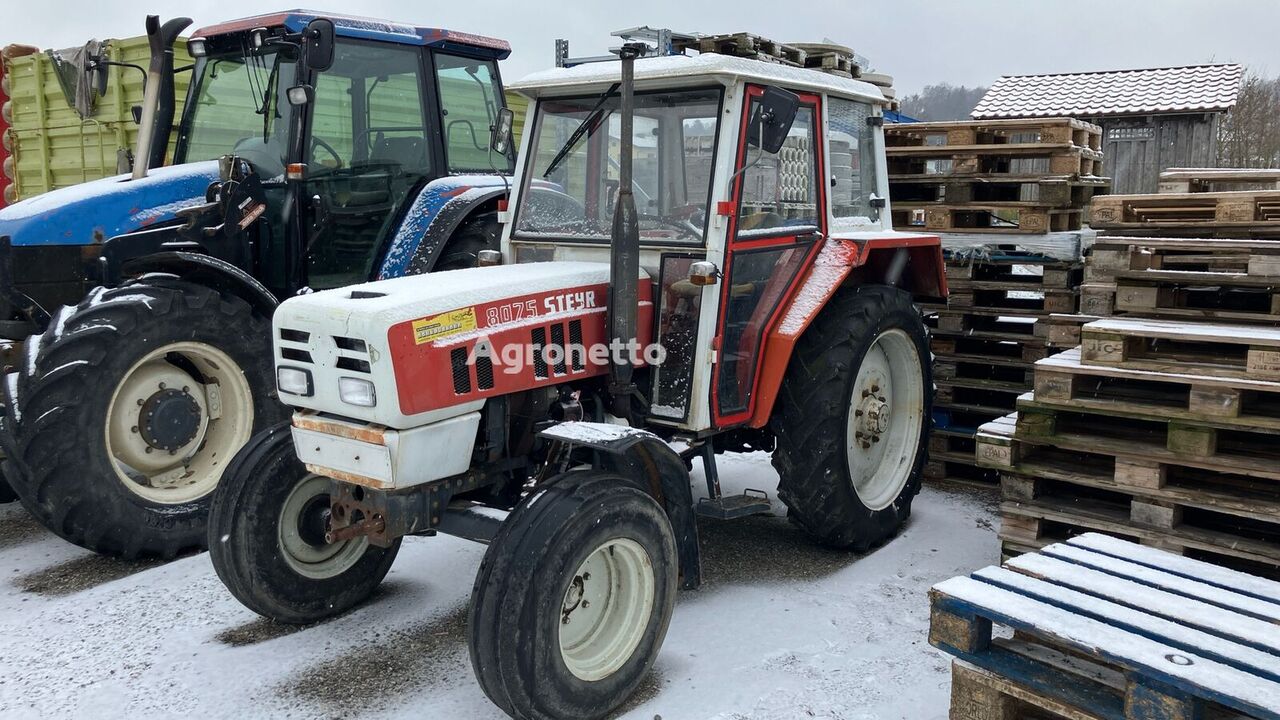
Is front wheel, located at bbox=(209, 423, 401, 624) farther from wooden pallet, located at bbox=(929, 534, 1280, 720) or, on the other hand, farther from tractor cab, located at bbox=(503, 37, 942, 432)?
wooden pallet, located at bbox=(929, 534, 1280, 720)

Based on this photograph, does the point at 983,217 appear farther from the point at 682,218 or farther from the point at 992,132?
the point at 682,218

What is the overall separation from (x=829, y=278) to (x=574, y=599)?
1947 mm

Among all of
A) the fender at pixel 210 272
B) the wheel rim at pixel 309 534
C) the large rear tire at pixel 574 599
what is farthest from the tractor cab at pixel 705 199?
the fender at pixel 210 272

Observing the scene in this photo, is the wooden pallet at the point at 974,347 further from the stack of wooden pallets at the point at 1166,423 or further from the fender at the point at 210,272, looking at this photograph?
the fender at the point at 210,272

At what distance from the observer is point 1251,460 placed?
3846 mm

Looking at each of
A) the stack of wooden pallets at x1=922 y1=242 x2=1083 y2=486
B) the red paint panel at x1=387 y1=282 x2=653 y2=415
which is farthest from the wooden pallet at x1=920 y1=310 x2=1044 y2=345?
the red paint panel at x1=387 y1=282 x2=653 y2=415

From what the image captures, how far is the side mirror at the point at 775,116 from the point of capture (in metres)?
3.87

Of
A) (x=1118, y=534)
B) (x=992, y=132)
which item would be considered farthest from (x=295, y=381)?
(x=992, y=132)

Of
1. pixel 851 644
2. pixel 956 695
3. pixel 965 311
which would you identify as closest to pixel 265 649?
pixel 851 644

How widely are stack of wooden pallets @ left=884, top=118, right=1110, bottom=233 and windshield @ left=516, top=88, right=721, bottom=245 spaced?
8.73 feet

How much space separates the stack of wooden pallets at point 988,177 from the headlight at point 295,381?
432cm

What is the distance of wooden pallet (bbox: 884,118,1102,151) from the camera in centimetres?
632

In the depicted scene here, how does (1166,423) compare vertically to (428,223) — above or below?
below

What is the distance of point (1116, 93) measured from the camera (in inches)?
614
